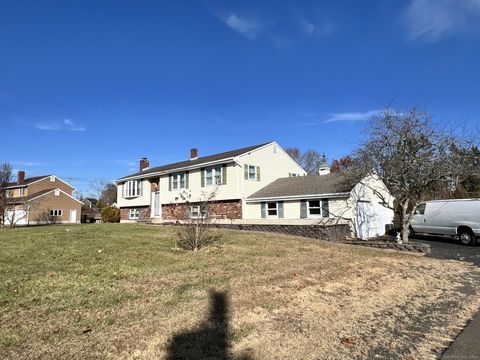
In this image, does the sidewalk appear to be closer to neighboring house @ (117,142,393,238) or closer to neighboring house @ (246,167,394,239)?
neighboring house @ (117,142,393,238)

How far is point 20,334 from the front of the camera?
4301 millimetres

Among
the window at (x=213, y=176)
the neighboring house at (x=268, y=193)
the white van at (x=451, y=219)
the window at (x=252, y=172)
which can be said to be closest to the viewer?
the white van at (x=451, y=219)

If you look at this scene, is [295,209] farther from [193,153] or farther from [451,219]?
[193,153]

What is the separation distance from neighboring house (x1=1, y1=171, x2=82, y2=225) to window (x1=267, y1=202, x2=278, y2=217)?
32.6 metres

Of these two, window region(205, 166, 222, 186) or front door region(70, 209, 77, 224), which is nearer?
window region(205, 166, 222, 186)

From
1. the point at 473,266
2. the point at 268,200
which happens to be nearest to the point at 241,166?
the point at 268,200

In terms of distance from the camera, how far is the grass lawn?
426 cm

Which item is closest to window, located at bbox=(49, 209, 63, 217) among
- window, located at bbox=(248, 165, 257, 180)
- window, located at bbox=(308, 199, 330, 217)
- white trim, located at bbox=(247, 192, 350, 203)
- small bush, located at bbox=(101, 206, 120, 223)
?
small bush, located at bbox=(101, 206, 120, 223)

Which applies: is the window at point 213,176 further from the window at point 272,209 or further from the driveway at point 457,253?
the driveway at point 457,253

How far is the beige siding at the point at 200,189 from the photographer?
25.1 metres

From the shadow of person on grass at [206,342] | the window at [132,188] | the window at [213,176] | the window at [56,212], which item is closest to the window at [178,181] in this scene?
the window at [213,176]

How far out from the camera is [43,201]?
4662 centimetres

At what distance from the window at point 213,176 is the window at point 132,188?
1013 centimetres

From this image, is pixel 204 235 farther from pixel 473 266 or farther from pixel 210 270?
pixel 473 266
